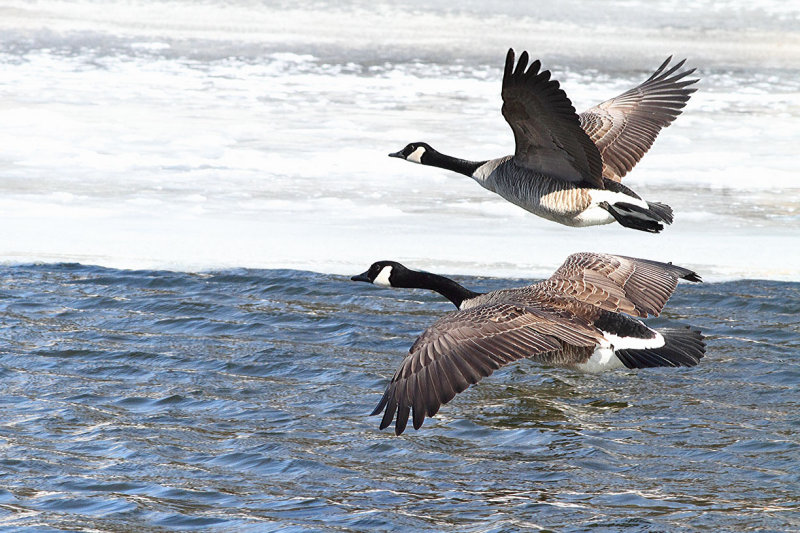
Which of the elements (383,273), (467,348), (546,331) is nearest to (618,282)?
(546,331)

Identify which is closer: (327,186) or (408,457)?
(408,457)

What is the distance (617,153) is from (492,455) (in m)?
3.09

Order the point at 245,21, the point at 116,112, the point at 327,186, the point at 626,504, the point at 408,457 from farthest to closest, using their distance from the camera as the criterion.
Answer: the point at 245,21 < the point at 116,112 < the point at 327,186 < the point at 408,457 < the point at 626,504

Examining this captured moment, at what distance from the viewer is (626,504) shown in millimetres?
4328

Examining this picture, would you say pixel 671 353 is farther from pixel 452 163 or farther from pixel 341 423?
pixel 452 163

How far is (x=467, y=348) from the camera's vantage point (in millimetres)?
4836

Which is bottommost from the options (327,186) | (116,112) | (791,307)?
(791,307)

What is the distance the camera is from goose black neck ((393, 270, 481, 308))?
6.39 metres

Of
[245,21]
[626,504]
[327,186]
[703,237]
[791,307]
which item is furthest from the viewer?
[245,21]

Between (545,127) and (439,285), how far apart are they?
3.60ft

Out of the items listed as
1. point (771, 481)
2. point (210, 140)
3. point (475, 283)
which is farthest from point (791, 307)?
point (210, 140)

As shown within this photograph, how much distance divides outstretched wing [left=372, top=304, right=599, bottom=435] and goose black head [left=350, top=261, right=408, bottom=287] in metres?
1.30

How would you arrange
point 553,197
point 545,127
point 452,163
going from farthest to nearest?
point 452,163 < point 553,197 < point 545,127

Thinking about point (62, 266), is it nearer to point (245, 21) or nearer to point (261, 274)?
point (261, 274)
